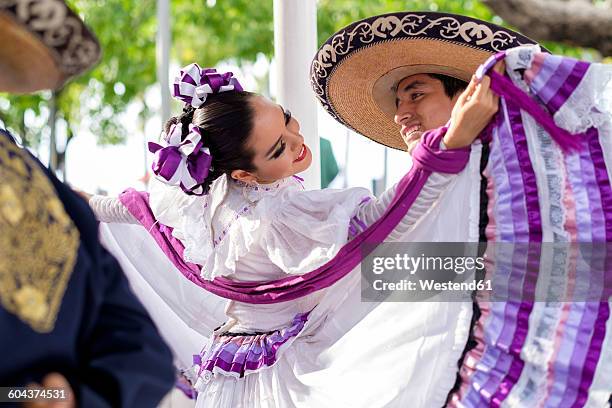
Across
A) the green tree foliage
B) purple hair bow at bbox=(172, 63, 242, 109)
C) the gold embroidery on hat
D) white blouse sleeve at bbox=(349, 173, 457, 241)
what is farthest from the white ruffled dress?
the green tree foliage

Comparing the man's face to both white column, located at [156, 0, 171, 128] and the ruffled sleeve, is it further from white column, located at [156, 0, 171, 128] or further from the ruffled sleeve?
white column, located at [156, 0, 171, 128]

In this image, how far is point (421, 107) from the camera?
9.35 feet

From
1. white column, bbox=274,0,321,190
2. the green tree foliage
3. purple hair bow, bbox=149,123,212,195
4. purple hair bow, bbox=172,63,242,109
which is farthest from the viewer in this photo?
the green tree foliage

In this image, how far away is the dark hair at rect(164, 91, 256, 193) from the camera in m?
2.65

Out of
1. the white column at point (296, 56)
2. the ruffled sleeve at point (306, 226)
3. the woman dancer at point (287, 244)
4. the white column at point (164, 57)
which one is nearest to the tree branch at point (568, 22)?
the white column at point (296, 56)

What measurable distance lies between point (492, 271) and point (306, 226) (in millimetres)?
528

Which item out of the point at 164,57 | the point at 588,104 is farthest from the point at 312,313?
the point at 164,57

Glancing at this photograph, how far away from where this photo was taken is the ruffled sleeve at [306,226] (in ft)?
8.16

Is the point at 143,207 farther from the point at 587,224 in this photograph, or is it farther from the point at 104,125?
the point at 104,125

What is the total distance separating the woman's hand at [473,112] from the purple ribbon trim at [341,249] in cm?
3

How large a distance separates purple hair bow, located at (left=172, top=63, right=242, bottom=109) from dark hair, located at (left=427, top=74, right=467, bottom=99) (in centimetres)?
67

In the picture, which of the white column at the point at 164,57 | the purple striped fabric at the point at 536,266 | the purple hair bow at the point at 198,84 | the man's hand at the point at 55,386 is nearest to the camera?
the man's hand at the point at 55,386

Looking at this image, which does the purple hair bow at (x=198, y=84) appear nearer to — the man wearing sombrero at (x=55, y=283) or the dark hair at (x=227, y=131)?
the dark hair at (x=227, y=131)

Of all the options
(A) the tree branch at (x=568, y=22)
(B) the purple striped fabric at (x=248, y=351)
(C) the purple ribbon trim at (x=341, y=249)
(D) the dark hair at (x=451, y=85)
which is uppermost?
(A) the tree branch at (x=568, y=22)
